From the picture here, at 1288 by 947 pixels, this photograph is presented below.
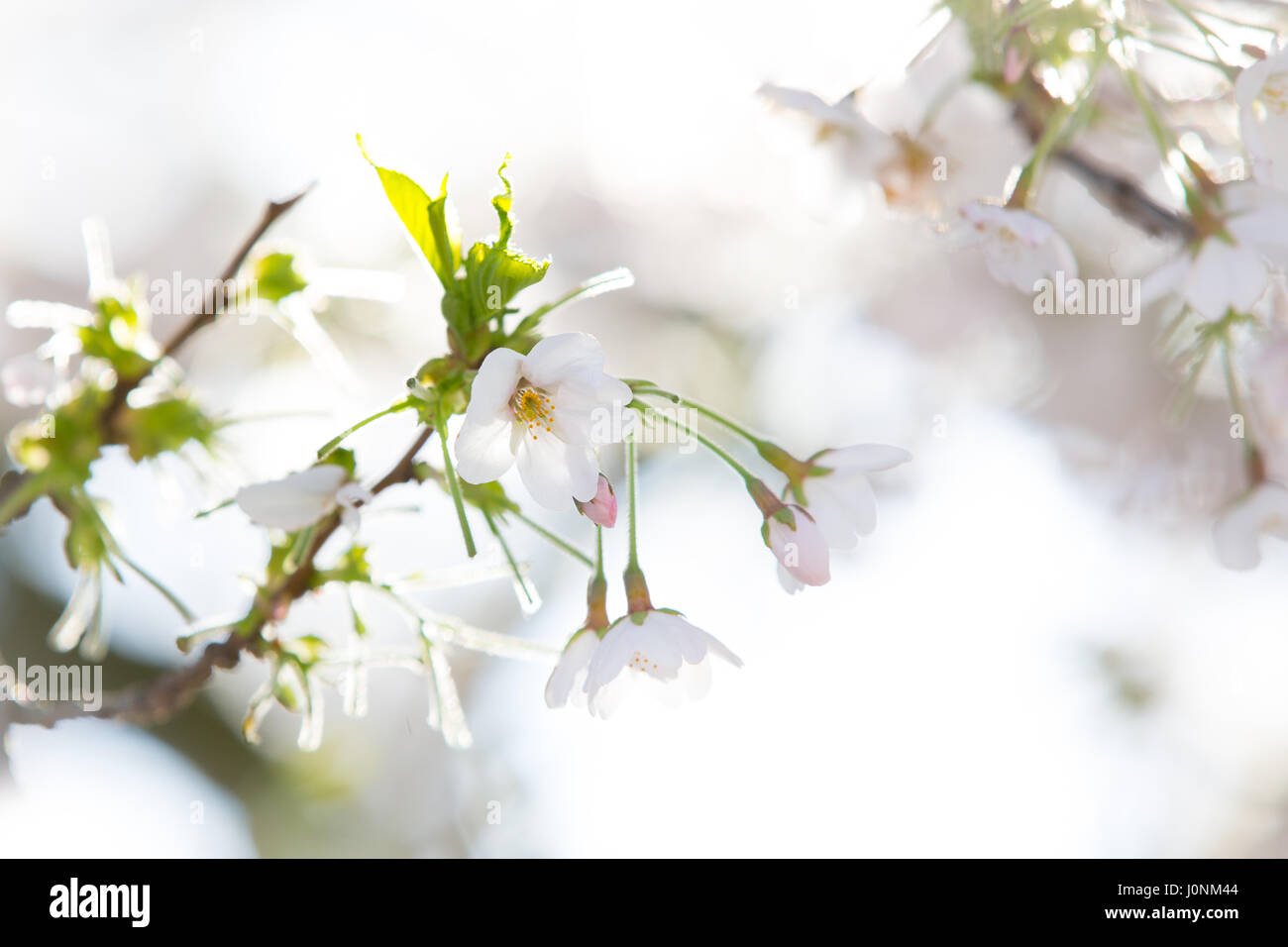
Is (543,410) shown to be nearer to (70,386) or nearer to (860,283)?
(70,386)

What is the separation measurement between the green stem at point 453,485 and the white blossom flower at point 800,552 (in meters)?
0.27

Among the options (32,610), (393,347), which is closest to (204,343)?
(393,347)

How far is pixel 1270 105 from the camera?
95 cm

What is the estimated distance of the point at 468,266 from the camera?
793 mm

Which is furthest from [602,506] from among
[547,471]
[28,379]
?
[28,379]

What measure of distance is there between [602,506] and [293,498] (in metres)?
0.26

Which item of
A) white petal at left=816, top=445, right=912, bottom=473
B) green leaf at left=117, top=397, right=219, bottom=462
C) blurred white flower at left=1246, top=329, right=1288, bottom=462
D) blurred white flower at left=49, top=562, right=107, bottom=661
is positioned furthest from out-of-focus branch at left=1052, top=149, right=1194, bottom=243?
blurred white flower at left=49, top=562, right=107, bottom=661

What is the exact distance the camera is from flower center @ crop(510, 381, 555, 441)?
81 cm

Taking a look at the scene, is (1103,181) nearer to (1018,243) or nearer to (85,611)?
(1018,243)

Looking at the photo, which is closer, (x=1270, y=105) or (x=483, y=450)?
(x=483, y=450)

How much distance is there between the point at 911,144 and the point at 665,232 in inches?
73.6

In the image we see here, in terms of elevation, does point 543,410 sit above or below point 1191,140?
below

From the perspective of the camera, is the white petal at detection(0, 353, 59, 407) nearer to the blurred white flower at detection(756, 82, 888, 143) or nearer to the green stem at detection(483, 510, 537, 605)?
the green stem at detection(483, 510, 537, 605)

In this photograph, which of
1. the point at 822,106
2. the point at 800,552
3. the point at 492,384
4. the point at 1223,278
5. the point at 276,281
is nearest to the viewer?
the point at 492,384
